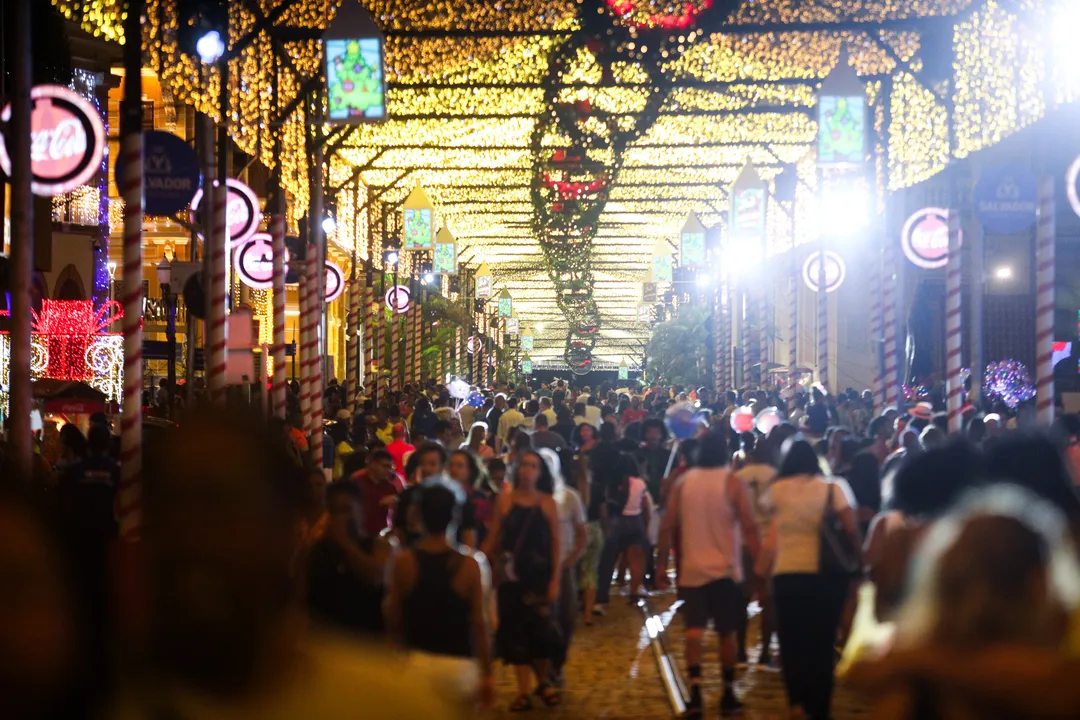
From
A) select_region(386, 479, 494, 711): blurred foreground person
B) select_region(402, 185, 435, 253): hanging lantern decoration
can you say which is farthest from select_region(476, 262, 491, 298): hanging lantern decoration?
select_region(386, 479, 494, 711): blurred foreground person

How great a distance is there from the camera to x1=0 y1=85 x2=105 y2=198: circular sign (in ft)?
46.7

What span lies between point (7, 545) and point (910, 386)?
113 feet

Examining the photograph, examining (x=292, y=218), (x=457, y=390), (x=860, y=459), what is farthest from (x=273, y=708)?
(x=457, y=390)

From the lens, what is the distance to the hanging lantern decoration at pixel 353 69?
19844mm

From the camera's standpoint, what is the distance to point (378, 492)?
11836mm

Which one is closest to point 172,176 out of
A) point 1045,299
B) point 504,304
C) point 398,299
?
point 1045,299

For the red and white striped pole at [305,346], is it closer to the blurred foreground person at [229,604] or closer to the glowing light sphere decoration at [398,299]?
the glowing light sphere decoration at [398,299]

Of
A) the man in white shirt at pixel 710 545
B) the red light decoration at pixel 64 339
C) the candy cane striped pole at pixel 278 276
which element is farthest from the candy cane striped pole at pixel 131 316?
the red light decoration at pixel 64 339

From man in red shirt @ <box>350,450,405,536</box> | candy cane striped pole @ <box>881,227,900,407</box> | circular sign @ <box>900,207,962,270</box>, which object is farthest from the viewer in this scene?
candy cane striped pole @ <box>881,227,900,407</box>

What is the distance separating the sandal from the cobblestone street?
2.1 inches

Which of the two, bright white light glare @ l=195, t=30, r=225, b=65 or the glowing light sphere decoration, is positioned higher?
bright white light glare @ l=195, t=30, r=225, b=65

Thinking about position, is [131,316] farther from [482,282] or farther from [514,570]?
[482,282]

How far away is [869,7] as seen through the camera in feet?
82.5

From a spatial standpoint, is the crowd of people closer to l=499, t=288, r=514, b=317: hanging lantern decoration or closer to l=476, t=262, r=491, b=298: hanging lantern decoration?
l=476, t=262, r=491, b=298: hanging lantern decoration
